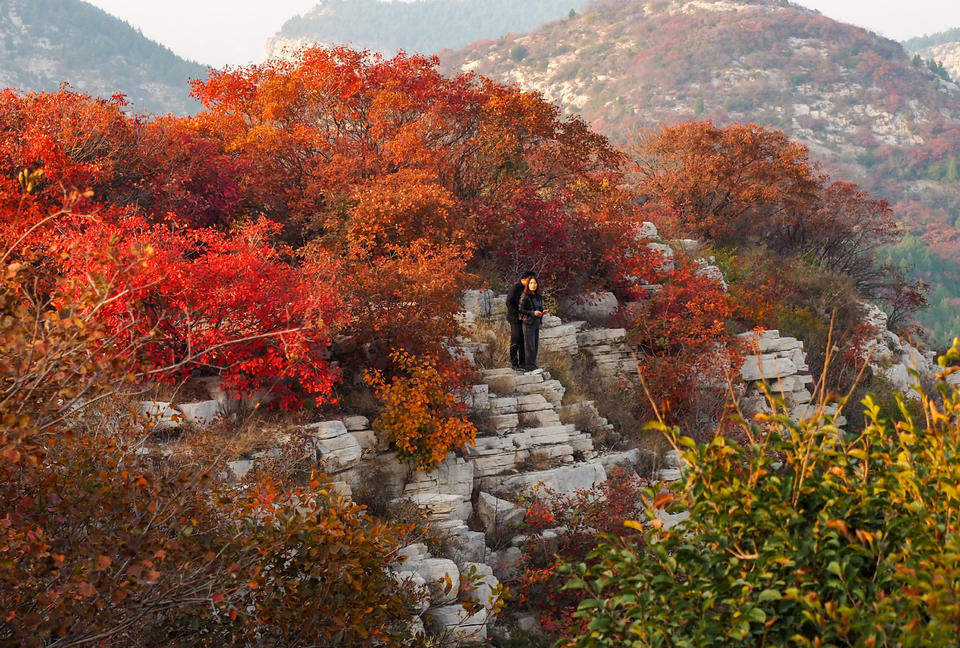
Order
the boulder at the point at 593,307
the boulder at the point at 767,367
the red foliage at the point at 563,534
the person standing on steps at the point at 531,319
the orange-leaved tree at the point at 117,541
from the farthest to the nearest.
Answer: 1. the boulder at the point at 593,307
2. the boulder at the point at 767,367
3. the person standing on steps at the point at 531,319
4. the red foliage at the point at 563,534
5. the orange-leaved tree at the point at 117,541

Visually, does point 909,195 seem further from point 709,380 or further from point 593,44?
point 709,380

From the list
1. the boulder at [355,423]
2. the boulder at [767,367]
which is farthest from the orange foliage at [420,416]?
the boulder at [767,367]

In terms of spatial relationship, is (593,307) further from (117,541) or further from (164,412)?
(117,541)

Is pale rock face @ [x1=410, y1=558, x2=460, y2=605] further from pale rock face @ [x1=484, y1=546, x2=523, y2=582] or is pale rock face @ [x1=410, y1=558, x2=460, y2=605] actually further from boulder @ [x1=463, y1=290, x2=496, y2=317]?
boulder @ [x1=463, y1=290, x2=496, y2=317]

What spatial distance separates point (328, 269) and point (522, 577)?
514 cm

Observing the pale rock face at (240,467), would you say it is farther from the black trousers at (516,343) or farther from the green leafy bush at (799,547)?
the black trousers at (516,343)

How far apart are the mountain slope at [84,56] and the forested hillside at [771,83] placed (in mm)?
48590

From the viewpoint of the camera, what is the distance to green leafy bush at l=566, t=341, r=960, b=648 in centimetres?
335

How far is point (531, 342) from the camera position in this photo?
1241 centimetres

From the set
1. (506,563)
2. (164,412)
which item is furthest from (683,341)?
(164,412)

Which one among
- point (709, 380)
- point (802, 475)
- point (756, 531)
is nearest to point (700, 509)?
point (756, 531)

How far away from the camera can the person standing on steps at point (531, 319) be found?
11976 millimetres

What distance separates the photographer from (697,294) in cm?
1576

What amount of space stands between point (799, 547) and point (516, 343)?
29.8 ft
